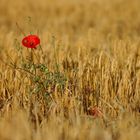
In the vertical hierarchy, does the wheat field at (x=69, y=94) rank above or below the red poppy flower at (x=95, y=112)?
above

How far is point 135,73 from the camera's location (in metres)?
3.30

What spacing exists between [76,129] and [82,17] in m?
6.67

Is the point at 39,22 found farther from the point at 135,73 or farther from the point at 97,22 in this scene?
the point at 135,73

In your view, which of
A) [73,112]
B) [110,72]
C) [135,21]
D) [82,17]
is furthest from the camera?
[82,17]

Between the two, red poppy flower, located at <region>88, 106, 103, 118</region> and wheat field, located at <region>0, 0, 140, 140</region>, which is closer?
wheat field, located at <region>0, 0, 140, 140</region>

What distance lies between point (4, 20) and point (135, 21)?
2.28 meters

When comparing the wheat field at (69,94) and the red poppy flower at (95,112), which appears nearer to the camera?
the wheat field at (69,94)

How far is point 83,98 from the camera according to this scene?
2855 mm

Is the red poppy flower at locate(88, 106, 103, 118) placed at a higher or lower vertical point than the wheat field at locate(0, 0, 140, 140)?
lower

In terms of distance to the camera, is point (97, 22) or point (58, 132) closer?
point (58, 132)

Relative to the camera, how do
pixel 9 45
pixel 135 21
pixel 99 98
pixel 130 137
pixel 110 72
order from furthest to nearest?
pixel 135 21 → pixel 9 45 → pixel 110 72 → pixel 99 98 → pixel 130 137

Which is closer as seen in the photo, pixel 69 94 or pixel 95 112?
pixel 95 112

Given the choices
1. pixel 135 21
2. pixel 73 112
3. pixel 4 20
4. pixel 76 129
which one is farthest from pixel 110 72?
pixel 4 20

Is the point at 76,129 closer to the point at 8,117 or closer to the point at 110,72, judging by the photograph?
the point at 8,117
